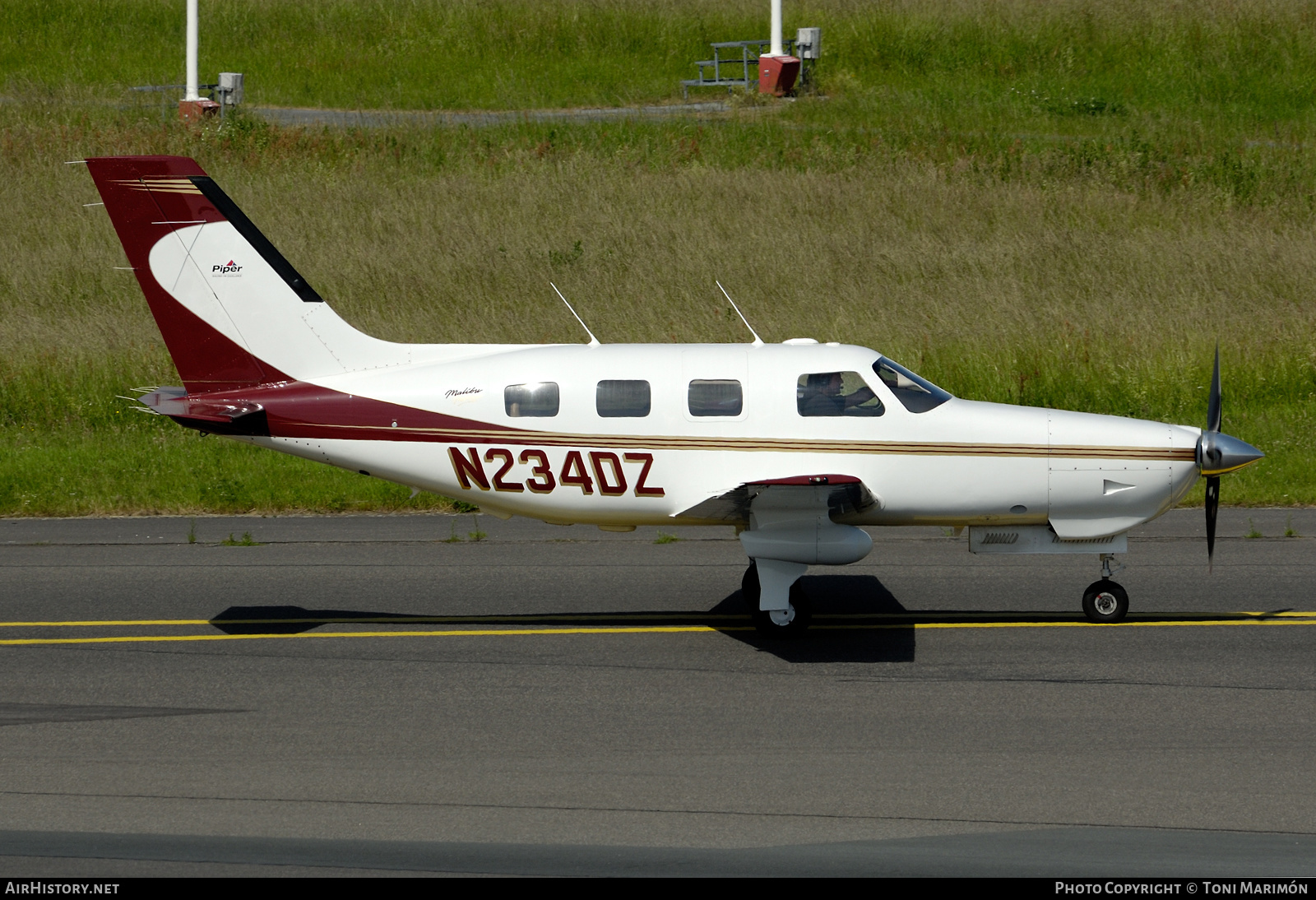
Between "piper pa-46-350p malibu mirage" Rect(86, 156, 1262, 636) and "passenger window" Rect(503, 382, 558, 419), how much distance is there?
0.04 ft

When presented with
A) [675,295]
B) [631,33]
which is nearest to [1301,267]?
[675,295]

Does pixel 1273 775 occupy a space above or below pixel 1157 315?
below

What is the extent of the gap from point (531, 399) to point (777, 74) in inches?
1017

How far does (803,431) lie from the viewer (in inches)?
392

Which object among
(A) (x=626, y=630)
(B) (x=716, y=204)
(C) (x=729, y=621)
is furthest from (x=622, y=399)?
(B) (x=716, y=204)

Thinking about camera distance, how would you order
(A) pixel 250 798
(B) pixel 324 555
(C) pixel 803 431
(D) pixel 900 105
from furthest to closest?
(D) pixel 900 105 < (B) pixel 324 555 < (C) pixel 803 431 < (A) pixel 250 798

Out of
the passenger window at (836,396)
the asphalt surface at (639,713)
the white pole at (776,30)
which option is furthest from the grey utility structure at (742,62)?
the passenger window at (836,396)

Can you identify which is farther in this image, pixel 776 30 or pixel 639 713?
pixel 776 30

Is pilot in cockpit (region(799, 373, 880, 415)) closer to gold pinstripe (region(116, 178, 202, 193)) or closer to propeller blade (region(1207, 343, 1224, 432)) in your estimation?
propeller blade (region(1207, 343, 1224, 432))

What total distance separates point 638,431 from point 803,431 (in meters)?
1.20

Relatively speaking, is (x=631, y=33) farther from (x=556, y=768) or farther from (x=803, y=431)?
(x=556, y=768)

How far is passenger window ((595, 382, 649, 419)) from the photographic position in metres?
10.0

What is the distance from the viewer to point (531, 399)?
33.1 ft

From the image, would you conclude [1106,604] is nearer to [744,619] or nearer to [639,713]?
[744,619]
